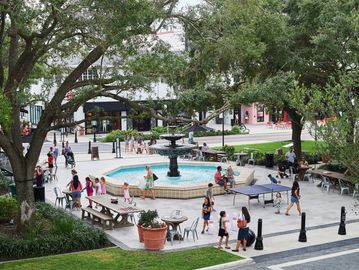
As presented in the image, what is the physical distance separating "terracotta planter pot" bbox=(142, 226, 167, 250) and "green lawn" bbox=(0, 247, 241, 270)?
33 centimetres

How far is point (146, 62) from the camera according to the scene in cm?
1806

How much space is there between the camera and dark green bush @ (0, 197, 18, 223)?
1939 centimetres

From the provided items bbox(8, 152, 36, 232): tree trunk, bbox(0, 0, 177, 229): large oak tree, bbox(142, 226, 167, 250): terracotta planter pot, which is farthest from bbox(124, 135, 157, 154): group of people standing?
bbox(142, 226, 167, 250): terracotta planter pot

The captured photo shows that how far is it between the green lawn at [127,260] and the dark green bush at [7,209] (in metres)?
4.25

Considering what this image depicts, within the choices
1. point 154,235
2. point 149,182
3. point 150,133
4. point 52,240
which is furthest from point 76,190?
point 150,133

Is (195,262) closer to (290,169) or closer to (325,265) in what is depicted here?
(325,265)

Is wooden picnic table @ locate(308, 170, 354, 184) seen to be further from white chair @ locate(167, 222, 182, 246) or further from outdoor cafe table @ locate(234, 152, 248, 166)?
white chair @ locate(167, 222, 182, 246)

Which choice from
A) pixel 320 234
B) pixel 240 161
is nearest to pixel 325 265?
pixel 320 234

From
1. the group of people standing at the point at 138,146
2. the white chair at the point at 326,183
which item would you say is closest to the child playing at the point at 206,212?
the white chair at the point at 326,183

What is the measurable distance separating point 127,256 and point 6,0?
787 centimetres

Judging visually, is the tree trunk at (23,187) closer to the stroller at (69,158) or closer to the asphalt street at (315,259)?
the asphalt street at (315,259)

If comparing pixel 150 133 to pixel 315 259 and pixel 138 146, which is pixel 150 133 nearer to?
pixel 138 146

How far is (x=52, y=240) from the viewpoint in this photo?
16391 millimetres

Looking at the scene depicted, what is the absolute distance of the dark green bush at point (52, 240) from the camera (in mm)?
15922
